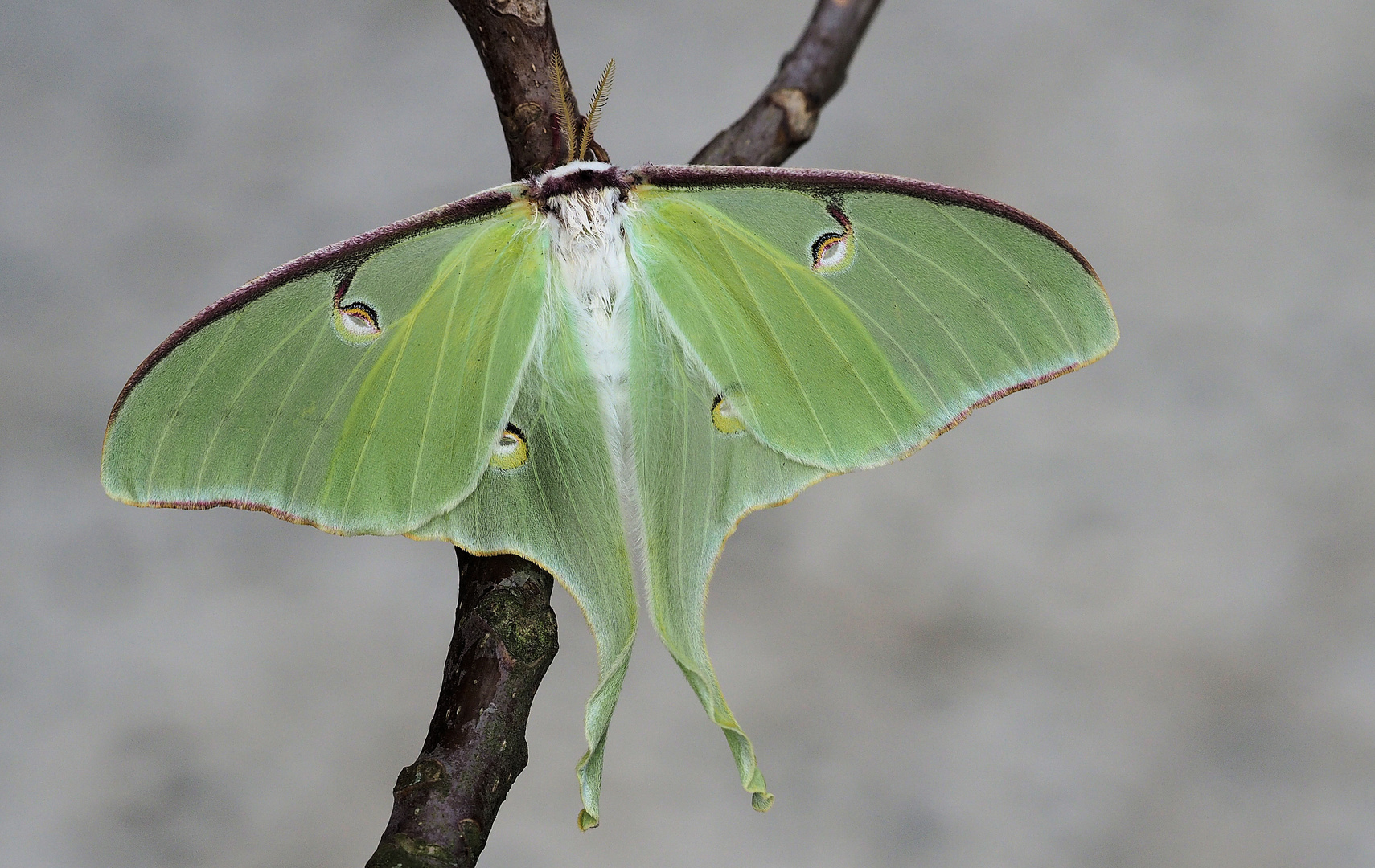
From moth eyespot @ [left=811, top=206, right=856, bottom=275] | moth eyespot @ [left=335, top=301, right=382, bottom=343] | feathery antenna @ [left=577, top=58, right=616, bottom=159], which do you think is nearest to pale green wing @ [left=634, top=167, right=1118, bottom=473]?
moth eyespot @ [left=811, top=206, right=856, bottom=275]

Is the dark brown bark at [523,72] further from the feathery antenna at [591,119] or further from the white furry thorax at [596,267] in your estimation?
the white furry thorax at [596,267]

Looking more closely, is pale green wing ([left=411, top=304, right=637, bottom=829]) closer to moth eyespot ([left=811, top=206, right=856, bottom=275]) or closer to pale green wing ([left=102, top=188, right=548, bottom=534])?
pale green wing ([left=102, top=188, right=548, bottom=534])

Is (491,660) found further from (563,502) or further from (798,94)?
(798,94)

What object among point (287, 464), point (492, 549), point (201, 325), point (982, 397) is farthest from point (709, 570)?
point (201, 325)

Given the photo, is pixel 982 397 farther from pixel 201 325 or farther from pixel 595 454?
pixel 201 325

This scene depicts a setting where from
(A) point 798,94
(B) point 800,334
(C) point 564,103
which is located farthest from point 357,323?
(A) point 798,94
